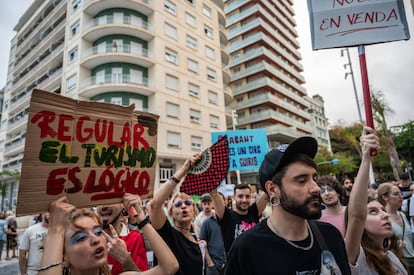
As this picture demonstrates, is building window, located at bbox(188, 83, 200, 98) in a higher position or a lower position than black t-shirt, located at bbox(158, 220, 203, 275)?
higher

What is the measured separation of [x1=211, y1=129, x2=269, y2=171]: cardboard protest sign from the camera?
19.6 feet

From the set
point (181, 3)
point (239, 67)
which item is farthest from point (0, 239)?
point (239, 67)

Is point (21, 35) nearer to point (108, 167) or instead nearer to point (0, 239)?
point (0, 239)

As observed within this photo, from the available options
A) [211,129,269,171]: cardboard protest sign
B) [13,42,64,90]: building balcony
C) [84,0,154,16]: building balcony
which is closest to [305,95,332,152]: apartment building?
[84,0,154,16]: building balcony

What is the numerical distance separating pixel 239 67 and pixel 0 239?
109 ft

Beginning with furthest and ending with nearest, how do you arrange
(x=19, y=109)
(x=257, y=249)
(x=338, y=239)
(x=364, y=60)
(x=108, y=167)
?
(x=19, y=109) → (x=108, y=167) → (x=364, y=60) → (x=338, y=239) → (x=257, y=249)

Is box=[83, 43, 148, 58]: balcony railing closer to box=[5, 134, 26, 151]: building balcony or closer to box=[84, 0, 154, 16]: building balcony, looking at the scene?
box=[84, 0, 154, 16]: building balcony

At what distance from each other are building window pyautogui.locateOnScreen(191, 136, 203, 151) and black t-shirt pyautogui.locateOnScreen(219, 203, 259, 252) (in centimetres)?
2021

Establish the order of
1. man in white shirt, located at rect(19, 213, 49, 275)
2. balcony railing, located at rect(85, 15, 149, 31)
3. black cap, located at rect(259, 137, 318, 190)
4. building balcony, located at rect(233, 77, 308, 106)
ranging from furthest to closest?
building balcony, located at rect(233, 77, 308, 106) < balcony railing, located at rect(85, 15, 149, 31) < man in white shirt, located at rect(19, 213, 49, 275) < black cap, located at rect(259, 137, 318, 190)

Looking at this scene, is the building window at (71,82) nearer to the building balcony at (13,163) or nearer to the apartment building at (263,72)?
the building balcony at (13,163)

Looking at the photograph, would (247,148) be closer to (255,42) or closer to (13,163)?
(255,42)

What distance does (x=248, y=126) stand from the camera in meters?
35.2

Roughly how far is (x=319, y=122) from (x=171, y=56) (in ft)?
121

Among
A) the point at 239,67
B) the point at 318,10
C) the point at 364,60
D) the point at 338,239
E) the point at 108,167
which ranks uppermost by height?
the point at 239,67
